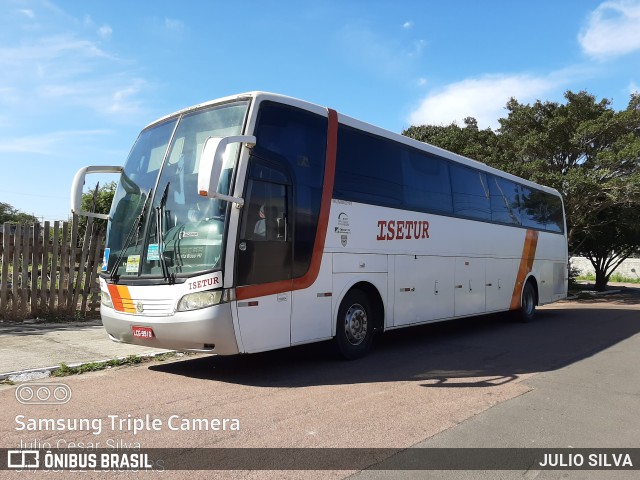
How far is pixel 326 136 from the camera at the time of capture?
25.5 feet

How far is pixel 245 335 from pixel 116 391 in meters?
1.61

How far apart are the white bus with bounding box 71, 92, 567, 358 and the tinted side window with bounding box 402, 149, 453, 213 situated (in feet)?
0.13

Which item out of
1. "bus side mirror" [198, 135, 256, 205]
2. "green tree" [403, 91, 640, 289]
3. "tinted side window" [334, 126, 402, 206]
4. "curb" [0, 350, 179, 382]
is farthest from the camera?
A: "green tree" [403, 91, 640, 289]

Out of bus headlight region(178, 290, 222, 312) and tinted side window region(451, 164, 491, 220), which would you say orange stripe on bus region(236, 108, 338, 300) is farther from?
tinted side window region(451, 164, 491, 220)

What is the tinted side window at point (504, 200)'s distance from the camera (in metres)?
12.7

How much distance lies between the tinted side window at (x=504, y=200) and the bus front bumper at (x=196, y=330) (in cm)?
827

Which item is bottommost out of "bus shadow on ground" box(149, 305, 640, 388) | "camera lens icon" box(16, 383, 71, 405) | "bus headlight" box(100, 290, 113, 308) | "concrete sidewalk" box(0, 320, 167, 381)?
"camera lens icon" box(16, 383, 71, 405)

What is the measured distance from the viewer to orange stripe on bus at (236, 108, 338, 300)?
668cm

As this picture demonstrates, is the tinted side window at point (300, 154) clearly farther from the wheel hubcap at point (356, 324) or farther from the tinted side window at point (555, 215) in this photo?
the tinted side window at point (555, 215)

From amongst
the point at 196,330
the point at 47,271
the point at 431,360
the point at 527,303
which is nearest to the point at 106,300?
the point at 196,330

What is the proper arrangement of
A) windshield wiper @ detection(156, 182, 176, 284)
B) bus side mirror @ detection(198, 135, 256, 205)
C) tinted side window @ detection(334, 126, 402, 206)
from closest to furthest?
bus side mirror @ detection(198, 135, 256, 205) < windshield wiper @ detection(156, 182, 176, 284) < tinted side window @ detection(334, 126, 402, 206)

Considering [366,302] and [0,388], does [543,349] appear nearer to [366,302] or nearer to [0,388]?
[366,302]

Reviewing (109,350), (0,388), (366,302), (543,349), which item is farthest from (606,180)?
(0,388)

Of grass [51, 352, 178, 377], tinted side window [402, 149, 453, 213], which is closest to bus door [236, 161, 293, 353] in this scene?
grass [51, 352, 178, 377]
